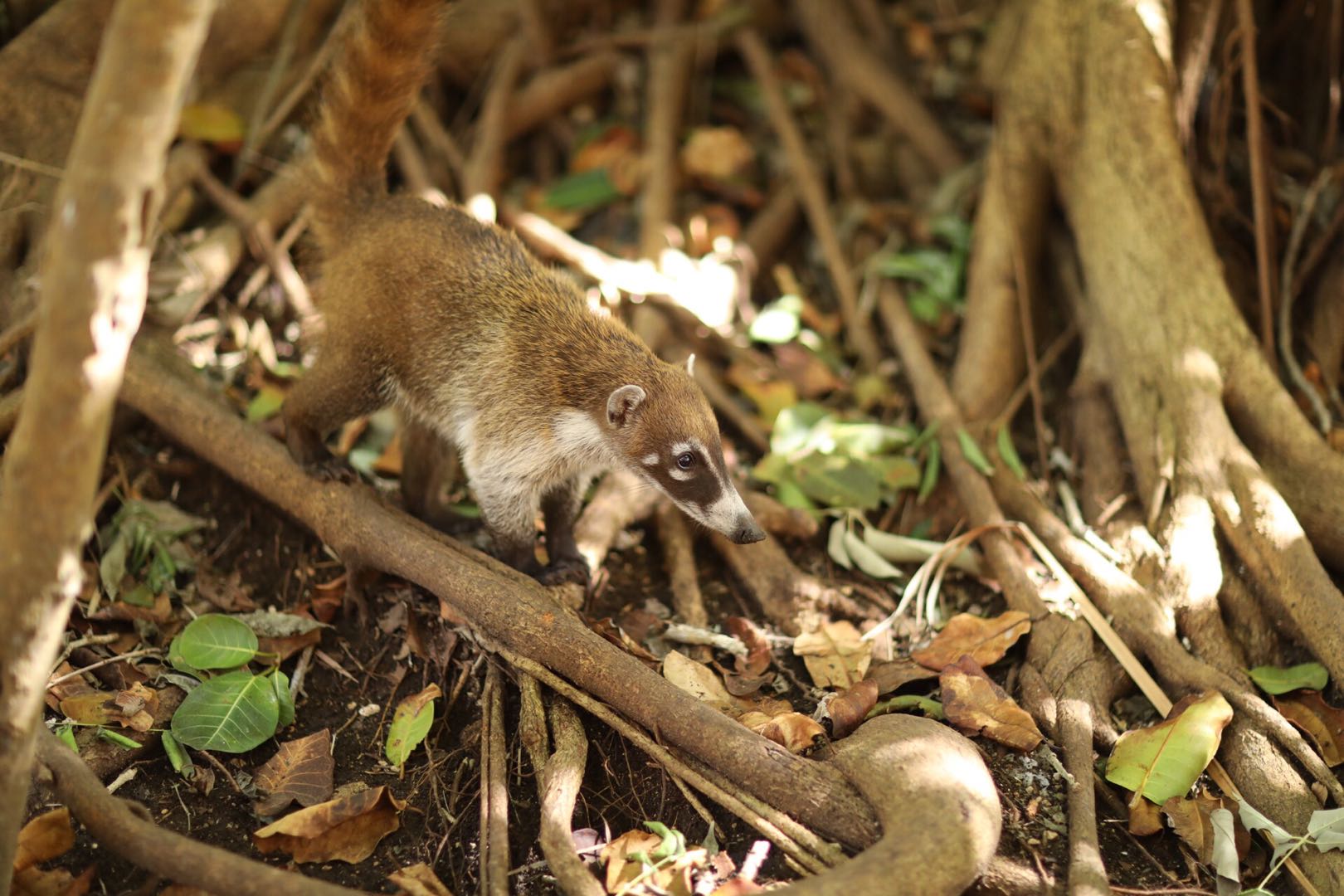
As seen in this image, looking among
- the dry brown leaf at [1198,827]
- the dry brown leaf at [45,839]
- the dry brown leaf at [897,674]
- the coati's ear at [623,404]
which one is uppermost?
the coati's ear at [623,404]

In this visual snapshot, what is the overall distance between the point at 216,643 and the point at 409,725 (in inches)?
28.2

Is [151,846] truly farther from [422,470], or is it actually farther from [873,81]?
[873,81]

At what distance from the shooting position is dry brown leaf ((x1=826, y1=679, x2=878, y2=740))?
347 cm

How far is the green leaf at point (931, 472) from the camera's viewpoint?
185 inches

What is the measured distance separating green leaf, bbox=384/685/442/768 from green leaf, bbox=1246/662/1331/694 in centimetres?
273

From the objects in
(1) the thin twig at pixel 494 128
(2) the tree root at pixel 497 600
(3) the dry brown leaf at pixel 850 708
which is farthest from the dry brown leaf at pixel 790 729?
(1) the thin twig at pixel 494 128

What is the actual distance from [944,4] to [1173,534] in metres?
4.42

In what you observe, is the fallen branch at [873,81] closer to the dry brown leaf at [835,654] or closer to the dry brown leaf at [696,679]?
the dry brown leaf at [835,654]

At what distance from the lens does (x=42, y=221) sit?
178 inches

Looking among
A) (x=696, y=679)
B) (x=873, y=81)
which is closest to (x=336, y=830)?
(x=696, y=679)

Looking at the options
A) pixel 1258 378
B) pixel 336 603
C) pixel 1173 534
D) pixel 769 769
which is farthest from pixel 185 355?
pixel 1258 378

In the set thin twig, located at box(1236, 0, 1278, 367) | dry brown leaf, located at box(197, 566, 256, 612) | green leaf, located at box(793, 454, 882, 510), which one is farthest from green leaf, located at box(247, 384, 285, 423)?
thin twig, located at box(1236, 0, 1278, 367)

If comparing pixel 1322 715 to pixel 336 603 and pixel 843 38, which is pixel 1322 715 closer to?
pixel 336 603

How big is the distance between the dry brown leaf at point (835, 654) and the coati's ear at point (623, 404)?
102 cm
